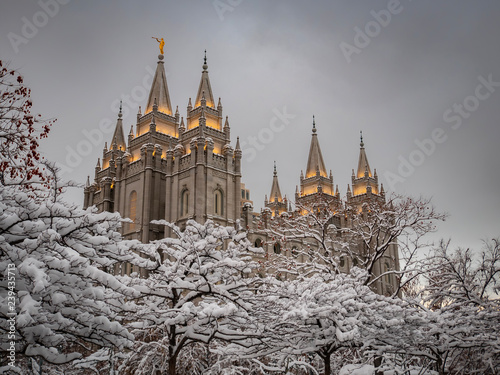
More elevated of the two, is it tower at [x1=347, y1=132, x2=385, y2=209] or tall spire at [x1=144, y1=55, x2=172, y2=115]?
tall spire at [x1=144, y1=55, x2=172, y2=115]

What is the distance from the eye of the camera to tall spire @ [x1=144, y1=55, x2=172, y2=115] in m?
53.0

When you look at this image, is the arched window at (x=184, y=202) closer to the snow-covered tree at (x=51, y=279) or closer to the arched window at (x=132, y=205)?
the arched window at (x=132, y=205)

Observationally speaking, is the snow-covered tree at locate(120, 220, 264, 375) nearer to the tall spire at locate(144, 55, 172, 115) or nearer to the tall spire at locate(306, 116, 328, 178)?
the tall spire at locate(144, 55, 172, 115)

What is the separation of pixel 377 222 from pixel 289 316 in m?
10.4

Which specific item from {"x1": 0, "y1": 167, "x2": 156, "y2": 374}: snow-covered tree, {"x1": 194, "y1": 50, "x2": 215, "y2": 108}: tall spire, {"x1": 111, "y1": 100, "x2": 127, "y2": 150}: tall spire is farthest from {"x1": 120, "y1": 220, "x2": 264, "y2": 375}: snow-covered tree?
{"x1": 111, "y1": 100, "x2": 127, "y2": 150}: tall spire

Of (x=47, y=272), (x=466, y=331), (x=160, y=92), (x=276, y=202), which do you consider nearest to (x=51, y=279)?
(x=47, y=272)

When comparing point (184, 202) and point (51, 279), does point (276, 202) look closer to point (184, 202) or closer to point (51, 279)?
point (184, 202)

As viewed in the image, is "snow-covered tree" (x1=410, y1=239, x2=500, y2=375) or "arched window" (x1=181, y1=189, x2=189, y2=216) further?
"arched window" (x1=181, y1=189, x2=189, y2=216)

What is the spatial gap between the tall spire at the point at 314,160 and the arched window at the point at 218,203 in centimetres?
2337

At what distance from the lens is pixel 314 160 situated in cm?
6588

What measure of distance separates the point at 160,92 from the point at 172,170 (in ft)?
39.0

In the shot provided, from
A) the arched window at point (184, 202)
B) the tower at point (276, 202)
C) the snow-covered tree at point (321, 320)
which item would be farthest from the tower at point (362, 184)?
the snow-covered tree at point (321, 320)

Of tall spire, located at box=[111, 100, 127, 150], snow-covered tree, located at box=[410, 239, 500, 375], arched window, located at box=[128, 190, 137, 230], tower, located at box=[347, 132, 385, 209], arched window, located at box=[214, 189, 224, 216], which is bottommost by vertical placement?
snow-covered tree, located at box=[410, 239, 500, 375]

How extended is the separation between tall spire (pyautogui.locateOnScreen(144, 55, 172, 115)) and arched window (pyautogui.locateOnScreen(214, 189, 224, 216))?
1424 centimetres
